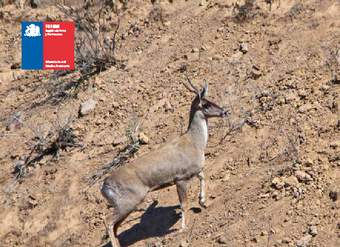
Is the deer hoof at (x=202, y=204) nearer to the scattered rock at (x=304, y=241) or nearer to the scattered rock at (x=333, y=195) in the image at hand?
the scattered rock at (x=304, y=241)

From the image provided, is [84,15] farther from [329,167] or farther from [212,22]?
[329,167]

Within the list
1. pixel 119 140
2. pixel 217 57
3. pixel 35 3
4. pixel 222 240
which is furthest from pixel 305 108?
pixel 35 3

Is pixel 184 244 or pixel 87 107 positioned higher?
pixel 87 107

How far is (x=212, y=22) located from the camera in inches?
564

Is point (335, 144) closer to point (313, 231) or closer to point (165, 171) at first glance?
point (313, 231)

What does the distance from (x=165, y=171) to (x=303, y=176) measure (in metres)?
2.06

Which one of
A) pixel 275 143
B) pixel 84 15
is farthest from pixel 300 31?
pixel 84 15

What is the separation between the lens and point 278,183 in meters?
10.4

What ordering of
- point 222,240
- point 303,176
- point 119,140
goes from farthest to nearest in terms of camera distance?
1. point 119,140
2. point 303,176
3. point 222,240

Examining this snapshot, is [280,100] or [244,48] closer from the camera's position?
[280,100]

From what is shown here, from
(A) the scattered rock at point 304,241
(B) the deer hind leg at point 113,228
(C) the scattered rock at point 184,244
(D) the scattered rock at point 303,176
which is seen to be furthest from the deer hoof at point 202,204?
(A) the scattered rock at point 304,241

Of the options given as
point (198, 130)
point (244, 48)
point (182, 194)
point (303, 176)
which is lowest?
point (182, 194)

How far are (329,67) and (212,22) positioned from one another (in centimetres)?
319

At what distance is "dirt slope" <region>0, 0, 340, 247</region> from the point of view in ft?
33.7
